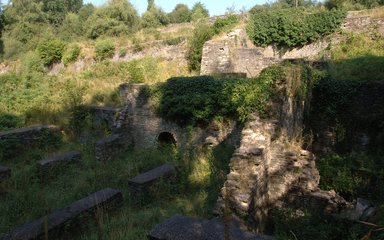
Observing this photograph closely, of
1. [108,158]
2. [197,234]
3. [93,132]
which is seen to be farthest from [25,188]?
[197,234]

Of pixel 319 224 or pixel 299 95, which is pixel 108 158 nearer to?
pixel 299 95

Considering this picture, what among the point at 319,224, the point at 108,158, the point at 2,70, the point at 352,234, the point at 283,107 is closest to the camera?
the point at 352,234

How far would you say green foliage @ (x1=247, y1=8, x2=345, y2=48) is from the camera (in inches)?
664

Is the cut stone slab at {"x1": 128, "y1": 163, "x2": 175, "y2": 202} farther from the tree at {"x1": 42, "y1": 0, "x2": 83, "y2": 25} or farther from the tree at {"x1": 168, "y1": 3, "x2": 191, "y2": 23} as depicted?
the tree at {"x1": 42, "y1": 0, "x2": 83, "y2": 25}

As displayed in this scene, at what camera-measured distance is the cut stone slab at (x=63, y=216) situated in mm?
6539

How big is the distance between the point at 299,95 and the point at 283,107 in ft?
4.56

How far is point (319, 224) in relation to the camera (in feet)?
20.2

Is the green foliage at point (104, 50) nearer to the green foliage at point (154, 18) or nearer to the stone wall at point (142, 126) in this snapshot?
the stone wall at point (142, 126)

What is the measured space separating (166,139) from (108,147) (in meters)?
2.14

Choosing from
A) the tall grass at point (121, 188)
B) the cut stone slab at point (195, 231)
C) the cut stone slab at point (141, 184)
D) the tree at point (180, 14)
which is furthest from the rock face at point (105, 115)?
the tree at point (180, 14)

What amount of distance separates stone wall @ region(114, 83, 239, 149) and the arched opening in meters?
0.16

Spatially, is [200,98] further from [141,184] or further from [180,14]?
[180,14]

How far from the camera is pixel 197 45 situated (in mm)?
18266

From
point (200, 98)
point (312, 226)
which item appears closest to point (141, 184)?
point (200, 98)
